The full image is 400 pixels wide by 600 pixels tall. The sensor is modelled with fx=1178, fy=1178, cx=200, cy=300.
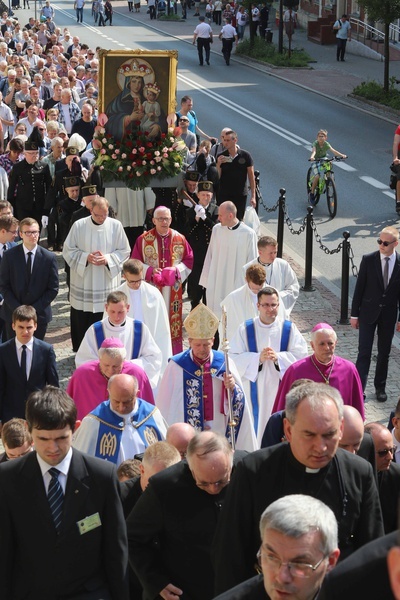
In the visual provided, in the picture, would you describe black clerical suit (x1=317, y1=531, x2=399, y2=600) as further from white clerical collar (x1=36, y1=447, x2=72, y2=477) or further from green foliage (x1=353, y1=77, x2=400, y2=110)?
green foliage (x1=353, y1=77, x2=400, y2=110)

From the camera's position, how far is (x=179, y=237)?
13148 millimetres

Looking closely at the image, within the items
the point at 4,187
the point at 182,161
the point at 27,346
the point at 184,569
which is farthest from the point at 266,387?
the point at 4,187

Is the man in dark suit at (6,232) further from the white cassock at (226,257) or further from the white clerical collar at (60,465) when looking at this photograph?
the white clerical collar at (60,465)

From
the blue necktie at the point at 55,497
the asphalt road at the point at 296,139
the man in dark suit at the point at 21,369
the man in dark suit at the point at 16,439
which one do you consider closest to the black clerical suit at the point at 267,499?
the blue necktie at the point at 55,497

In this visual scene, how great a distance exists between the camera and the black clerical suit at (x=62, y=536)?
18.9ft

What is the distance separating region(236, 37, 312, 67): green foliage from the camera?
1700 inches

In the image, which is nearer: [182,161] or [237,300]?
[237,300]

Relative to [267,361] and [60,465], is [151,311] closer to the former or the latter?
[267,361]

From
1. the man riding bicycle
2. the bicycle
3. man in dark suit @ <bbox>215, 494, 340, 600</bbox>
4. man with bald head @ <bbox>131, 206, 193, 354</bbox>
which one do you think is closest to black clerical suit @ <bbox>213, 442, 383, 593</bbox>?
man in dark suit @ <bbox>215, 494, 340, 600</bbox>

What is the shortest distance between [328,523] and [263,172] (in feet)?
68.7

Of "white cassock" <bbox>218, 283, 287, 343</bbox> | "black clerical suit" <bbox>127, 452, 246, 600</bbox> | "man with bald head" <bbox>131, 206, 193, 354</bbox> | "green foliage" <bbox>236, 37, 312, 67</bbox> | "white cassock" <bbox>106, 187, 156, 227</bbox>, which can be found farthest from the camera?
"green foliage" <bbox>236, 37, 312, 67</bbox>

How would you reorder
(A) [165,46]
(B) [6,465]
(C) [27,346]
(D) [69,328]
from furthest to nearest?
(A) [165,46] → (D) [69,328] → (C) [27,346] → (B) [6,465]

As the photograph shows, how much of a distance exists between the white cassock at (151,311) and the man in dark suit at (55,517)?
224 inches

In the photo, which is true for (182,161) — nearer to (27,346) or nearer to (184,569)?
(27,346)
